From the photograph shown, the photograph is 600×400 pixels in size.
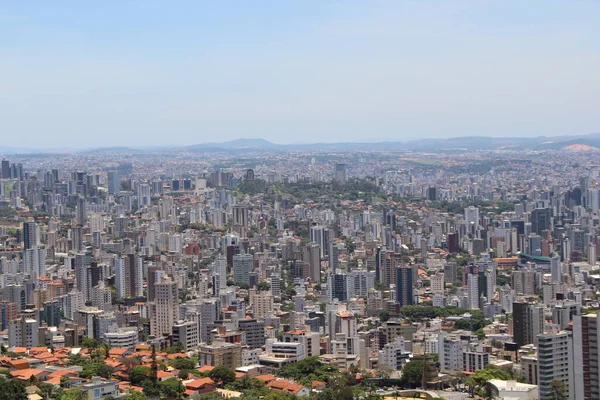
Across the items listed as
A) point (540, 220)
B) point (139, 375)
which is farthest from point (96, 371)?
point (540, 220)

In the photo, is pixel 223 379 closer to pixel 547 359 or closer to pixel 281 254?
pixel 547 359

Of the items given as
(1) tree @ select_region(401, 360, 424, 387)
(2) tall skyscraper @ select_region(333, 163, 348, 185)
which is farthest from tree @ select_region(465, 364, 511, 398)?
(2) tall skyscraper @ select_region(333, 163, 348, 185)

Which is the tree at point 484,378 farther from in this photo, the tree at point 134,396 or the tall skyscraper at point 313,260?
the tall skyscraper at point 313,260

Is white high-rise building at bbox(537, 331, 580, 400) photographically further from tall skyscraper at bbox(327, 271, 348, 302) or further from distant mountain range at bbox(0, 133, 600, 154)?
distant mountain range at bbox(0, 133, 600, 154)

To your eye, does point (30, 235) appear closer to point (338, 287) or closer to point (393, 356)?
point (338, 287)

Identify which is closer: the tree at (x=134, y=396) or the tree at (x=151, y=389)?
the tree at (x=134, y=396)

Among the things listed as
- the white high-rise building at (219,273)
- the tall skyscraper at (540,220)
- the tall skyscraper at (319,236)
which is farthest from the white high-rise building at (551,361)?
the tall skyscraper at (540,220)

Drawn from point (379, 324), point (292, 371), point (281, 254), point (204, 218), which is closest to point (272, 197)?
point (204, 218)

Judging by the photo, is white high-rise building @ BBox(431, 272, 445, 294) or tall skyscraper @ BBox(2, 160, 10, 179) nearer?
white high-rise building @ BBox(431, 272, 445, 294)
